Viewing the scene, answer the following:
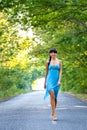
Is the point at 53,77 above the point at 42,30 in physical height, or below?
above

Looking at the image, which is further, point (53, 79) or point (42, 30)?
point (42, 30)

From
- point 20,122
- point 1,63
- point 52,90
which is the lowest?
point 1,63

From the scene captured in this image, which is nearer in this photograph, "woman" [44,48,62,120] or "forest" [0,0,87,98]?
"woman" [44,48,62,120]

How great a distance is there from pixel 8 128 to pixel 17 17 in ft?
40.4

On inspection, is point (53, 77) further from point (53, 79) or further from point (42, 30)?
point (42, 30)

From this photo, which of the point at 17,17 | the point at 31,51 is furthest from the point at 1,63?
the point at 17,17

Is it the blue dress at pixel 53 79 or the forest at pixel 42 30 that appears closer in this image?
the blue dress at pixel 53 79

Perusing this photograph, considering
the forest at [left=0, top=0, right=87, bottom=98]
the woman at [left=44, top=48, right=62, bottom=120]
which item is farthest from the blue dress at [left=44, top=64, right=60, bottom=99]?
the forest at [left=0, top=0, right=87, bottom=98]

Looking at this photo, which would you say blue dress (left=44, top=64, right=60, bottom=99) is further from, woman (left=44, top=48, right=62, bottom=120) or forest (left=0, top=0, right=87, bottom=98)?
forest (left=0, top=0, right=87, bottom=98)

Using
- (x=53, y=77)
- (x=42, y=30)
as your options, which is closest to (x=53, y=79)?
(x=53, y=77)

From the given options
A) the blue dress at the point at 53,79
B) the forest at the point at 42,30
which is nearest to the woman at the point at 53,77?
the blue dress at the point at 53,79

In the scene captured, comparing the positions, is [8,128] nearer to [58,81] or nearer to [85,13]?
[58,81]

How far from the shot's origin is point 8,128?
11.2 metres

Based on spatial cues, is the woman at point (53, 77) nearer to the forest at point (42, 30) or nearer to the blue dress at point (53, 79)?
the blue dress at point (53, 79)
